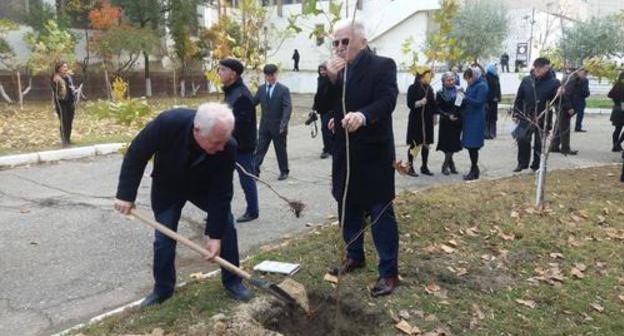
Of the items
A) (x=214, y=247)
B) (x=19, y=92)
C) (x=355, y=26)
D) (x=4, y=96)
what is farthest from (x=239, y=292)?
(x=4, y=96)

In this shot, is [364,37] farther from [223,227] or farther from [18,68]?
[18,68]

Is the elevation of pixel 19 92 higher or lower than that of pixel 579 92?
lower

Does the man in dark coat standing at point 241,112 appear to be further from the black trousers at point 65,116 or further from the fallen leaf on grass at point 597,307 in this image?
the black trousers at point 65,116

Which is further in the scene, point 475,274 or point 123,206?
point 475,274

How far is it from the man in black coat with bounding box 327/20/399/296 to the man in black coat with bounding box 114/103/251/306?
81 centimetres

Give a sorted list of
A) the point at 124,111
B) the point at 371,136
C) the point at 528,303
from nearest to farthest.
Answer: the point at 371,136, the point at 528,303, the point at 124,111

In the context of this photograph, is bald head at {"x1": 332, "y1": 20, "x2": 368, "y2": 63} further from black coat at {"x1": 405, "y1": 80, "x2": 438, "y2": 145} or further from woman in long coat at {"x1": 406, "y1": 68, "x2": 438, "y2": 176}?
black coat at {"x1": 405, "y1": 80, "x2": 438, "y2": 145}

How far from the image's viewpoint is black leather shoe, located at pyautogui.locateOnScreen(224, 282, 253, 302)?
4020 millimetres

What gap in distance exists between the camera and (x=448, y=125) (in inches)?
343

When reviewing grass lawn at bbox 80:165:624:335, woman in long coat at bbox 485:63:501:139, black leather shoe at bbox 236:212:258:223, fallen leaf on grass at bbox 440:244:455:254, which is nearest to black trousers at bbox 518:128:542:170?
grass lawn at bbox 80:165:624:335

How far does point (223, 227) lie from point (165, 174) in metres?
0.52

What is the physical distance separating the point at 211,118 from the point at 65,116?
361 inches

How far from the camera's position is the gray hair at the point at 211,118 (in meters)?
3.23

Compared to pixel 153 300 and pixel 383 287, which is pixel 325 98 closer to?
pixel 383 287
